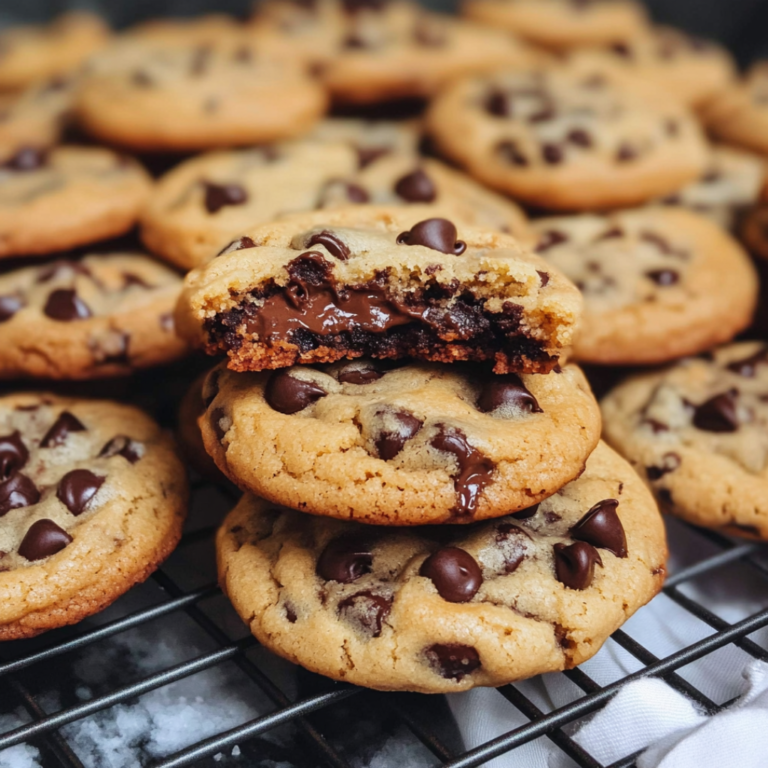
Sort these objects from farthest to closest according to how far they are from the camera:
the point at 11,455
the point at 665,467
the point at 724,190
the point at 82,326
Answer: the point at 724,190 < the point at 82,326 < the point at 665,467 < the point at 11,455

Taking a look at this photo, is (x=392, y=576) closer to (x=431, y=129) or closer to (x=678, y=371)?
(x=678, y=371)

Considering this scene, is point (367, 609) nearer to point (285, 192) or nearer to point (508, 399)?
point (508, 399)

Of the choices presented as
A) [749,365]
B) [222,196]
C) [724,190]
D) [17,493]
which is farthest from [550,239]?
[17,493]

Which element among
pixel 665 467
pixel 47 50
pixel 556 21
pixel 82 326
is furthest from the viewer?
pixel 556 21

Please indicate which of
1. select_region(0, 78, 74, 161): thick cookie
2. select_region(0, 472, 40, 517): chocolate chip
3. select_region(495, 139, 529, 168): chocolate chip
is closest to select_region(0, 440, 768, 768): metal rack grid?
select_region(0, 472, 40, 517): chocolate chip

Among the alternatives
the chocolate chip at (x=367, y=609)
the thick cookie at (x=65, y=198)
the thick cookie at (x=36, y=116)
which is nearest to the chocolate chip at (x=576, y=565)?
the chocolate chip at (x=367, y=609)

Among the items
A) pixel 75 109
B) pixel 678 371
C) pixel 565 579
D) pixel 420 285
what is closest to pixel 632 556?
pixel 565 579
